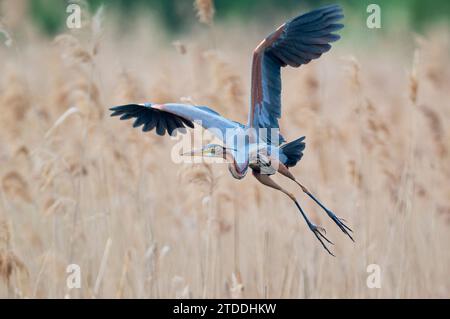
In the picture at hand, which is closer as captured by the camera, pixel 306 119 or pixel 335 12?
pixel 335 12

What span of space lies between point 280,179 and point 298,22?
2005mm

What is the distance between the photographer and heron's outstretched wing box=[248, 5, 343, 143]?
3.06m

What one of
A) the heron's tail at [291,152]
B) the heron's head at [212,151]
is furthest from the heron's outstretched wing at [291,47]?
the heron's head at [212,151]

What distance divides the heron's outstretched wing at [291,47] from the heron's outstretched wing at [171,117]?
0.30 meters

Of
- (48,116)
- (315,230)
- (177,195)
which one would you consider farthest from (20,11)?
(315,230)

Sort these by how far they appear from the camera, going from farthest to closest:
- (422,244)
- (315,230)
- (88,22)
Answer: (422,244) → (88,22) → (315,230)

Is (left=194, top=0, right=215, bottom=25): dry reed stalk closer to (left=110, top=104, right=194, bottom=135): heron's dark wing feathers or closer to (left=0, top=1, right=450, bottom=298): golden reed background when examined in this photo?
(left=0, top=1, right=450, bottom=298): golden reed background

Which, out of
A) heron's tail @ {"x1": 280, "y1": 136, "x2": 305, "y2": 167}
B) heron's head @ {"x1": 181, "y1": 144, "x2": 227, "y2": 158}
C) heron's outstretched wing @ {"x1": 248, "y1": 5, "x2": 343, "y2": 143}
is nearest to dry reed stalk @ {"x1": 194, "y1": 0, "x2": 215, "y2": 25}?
heron's outstretched wing @ {"x1": 248, "y1": 5, "x2": 343, "y2": 143}

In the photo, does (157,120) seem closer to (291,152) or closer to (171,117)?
(171,117)

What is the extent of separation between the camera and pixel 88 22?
4.43 meters

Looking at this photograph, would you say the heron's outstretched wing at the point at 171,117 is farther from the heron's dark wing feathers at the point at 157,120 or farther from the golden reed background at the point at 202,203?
the golden reed background at the point at 202,203

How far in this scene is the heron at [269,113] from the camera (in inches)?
105
